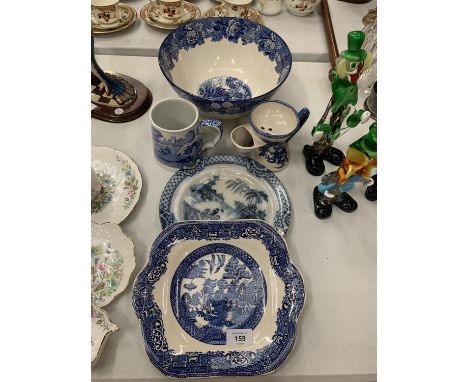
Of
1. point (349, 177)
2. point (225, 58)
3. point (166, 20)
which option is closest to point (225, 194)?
point (349, 177)

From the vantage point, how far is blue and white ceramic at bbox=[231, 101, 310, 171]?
741 mm

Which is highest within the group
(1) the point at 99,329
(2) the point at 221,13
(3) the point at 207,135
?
(2) the point at 221,13

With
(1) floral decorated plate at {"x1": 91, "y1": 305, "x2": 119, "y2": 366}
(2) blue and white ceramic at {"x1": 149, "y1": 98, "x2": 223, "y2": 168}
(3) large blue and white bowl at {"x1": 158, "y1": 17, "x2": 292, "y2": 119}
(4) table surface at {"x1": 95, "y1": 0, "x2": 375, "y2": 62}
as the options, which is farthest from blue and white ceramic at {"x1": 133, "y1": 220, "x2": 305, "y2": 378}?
(4) table surface at {"x1": 95, "y1": 0, "x2": 375, "y2": 62}

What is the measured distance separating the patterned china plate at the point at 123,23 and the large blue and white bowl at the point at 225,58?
193 millimetres

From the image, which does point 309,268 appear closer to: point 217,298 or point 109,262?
point 217,298

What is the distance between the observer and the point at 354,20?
3.42 feet

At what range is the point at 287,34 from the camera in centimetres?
102

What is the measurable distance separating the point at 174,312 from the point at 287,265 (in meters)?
0.20

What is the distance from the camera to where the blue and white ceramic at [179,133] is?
0.69 metres

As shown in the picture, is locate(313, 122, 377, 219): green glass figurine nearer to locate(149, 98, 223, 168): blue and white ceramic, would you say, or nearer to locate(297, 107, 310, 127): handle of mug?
locate(297, 107, 310, 127): handle of mug

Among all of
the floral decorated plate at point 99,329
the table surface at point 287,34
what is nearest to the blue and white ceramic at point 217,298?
the floral decorated plate at point 99,329

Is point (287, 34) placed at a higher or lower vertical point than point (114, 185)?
higher

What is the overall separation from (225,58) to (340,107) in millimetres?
377

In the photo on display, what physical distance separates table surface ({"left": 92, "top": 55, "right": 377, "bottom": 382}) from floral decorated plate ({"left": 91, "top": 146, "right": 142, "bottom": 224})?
0.8 inches
